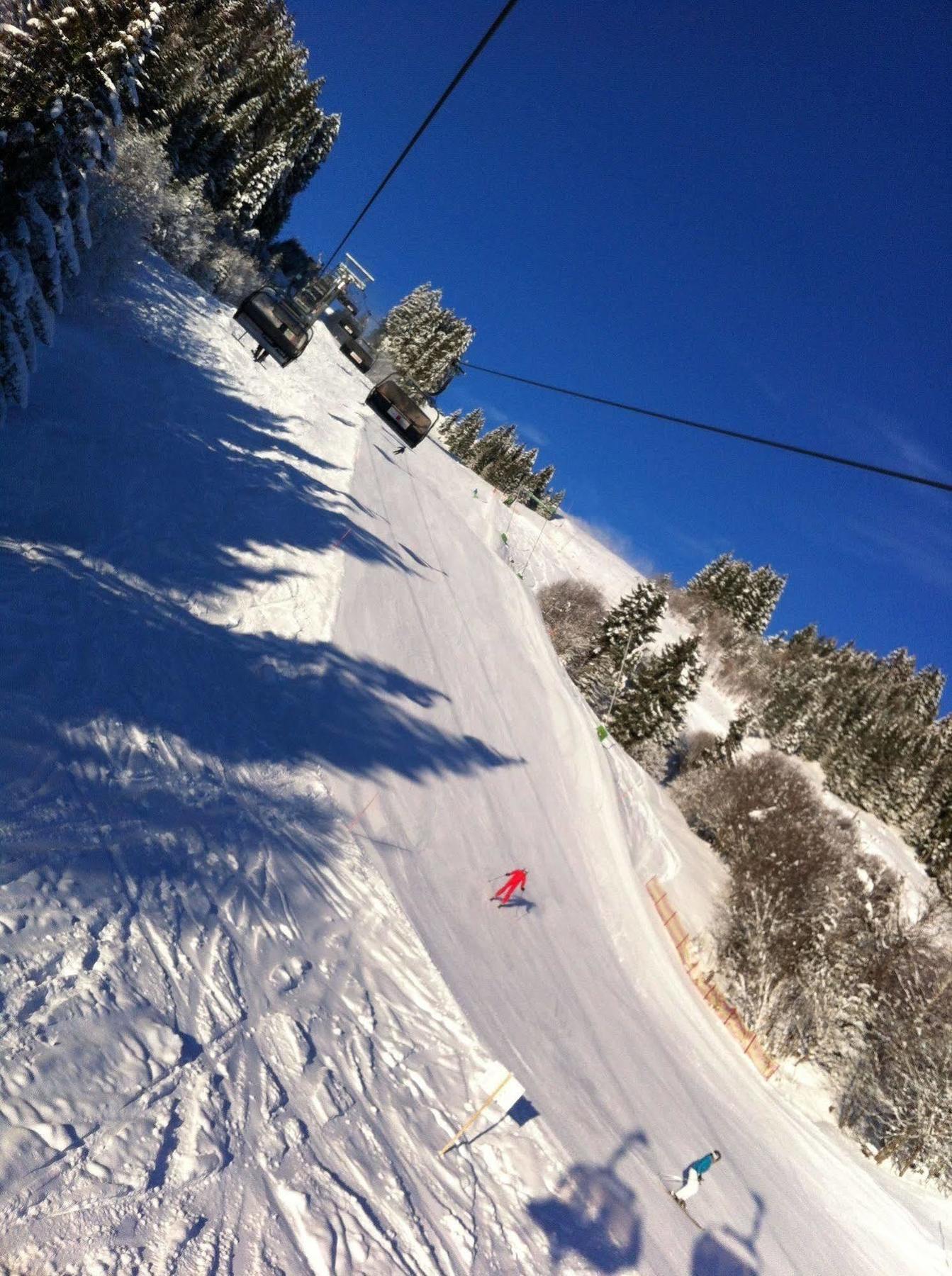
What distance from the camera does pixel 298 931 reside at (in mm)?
11180

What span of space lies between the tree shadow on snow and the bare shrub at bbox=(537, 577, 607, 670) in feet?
101

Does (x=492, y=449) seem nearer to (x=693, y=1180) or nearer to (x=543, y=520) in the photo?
(x=543, y=520)

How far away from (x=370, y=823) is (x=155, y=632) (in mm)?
6399

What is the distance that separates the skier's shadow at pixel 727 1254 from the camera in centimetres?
1152

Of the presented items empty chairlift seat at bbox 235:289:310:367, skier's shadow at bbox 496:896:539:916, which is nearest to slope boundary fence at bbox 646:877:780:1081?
skier's shadow at bbox 496:896:539:916

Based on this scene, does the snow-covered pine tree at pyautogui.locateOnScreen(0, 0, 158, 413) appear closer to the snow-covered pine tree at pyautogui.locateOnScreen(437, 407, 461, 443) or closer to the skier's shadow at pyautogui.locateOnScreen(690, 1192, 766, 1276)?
the skier's shadow at pyautogui.locateOnScreen(690, 1192, 766, 1276)

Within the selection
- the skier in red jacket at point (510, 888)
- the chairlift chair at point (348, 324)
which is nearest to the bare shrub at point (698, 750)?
the skier in red jacket at point (510, 888)

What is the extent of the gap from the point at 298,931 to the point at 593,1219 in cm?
602

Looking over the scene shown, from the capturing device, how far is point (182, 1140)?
6.89 metres

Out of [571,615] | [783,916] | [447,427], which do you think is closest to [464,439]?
[447,427]

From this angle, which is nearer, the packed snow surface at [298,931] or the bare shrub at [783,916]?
the packed snow surface at [298,931]

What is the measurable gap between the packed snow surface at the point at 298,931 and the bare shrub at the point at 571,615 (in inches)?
1058

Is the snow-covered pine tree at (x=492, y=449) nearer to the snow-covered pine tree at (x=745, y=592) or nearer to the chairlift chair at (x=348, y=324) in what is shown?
the snow-covered pine tree at (x=745, y=592)

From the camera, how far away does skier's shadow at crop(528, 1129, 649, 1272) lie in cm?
937
